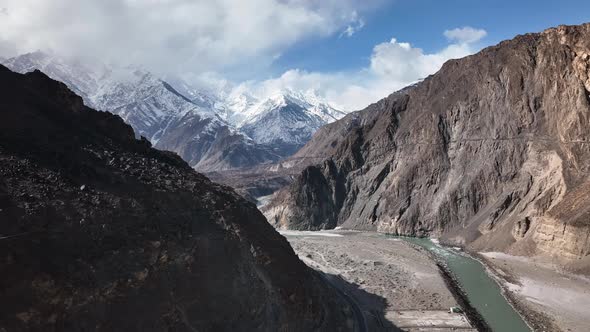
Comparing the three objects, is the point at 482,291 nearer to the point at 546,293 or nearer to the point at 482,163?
the point at 546,293

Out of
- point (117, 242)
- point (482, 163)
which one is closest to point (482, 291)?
point (482, 163)

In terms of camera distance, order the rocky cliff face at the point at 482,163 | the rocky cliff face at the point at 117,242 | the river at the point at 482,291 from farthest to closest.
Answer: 1. the rocky cliff face at the point at 482,163
2. the river at the point at 482,291
3. the rocky cliff face at the point at 117,242

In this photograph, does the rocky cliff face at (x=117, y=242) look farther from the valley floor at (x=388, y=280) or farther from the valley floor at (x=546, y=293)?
the valley floor at (x=546, y=293)

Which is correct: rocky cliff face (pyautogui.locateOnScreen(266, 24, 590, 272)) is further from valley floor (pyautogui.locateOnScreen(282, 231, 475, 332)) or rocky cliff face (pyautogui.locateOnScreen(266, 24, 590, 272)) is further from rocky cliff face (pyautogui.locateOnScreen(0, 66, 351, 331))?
rocky cliff face (pyautogui.locateOnScreen(0, 66, 351, 331))

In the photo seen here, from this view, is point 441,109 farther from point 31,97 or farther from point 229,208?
point 31,97

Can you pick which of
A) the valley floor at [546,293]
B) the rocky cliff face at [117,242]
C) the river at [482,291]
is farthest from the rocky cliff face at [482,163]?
the rocky cliff face at [117,242]

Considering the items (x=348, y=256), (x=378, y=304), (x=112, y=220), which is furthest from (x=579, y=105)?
(x=112, y=220)
